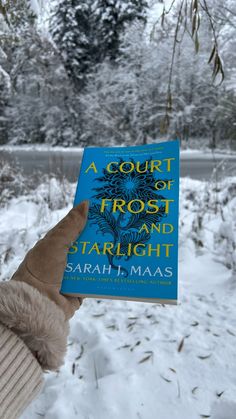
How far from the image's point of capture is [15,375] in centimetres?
58

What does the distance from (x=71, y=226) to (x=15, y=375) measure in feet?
1.28

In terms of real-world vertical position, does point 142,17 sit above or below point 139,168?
above

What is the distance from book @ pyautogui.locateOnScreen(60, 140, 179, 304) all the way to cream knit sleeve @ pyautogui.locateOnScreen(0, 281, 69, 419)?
0.14 meters

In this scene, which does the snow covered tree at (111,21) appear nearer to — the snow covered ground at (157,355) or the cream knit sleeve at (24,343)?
the snow covered ground at (157,355)

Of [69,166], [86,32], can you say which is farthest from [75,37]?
[69,166]

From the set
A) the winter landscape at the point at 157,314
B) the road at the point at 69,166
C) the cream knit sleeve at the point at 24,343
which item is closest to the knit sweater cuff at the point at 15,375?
the cream knit sleeve at the point at 24,343

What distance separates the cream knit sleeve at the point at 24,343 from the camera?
1.86 feet

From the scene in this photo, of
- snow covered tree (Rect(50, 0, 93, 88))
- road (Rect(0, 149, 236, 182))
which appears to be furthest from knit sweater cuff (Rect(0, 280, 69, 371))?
snow covered tree (Rect(50, 0, 93, 88))

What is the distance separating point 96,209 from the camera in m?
0.90

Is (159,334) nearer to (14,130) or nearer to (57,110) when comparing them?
(57,110)

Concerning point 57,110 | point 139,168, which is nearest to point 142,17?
point 57,110

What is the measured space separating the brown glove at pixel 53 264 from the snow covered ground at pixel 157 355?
0.53 meters

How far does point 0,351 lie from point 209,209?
282 cm

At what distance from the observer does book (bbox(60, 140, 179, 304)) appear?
0.76 metres
